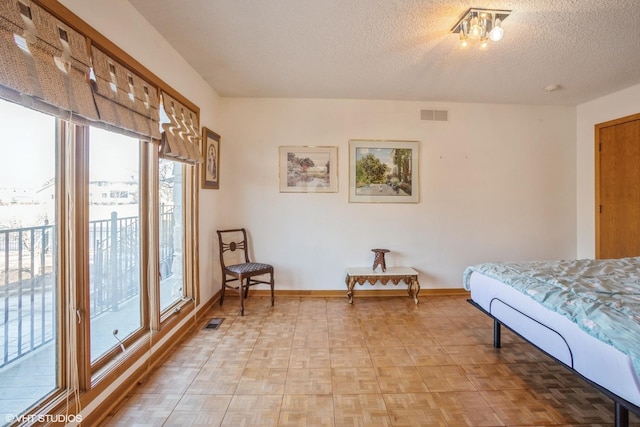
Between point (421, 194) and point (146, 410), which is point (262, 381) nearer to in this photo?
point (146, 410)

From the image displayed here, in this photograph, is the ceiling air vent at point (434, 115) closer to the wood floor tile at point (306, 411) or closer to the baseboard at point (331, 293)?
the baseboard at point (331, 293)

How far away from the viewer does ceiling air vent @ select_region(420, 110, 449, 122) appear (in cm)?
385

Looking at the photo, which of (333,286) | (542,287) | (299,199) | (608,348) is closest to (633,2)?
(542,287)

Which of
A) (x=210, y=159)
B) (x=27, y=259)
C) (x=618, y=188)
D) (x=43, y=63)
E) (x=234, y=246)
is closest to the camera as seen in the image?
(x=43, y=63)

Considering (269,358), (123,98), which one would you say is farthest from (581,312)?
(123,98)

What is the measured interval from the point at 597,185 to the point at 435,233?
222 cm

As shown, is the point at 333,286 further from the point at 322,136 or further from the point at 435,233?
the point at 322,136

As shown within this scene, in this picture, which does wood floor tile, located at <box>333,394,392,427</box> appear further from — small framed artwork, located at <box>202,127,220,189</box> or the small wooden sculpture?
small framed artwork, located at <box>202,127,220,189</box>

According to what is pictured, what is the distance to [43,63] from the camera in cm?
126

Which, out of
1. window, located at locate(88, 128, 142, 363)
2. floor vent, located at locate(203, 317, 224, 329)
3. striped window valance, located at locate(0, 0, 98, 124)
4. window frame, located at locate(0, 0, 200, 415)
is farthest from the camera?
floor vent, located at locate(203, 317, 224, 329)

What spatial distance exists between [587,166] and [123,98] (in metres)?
5.40

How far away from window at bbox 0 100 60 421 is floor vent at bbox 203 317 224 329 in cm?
144

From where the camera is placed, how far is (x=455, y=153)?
12.8ft

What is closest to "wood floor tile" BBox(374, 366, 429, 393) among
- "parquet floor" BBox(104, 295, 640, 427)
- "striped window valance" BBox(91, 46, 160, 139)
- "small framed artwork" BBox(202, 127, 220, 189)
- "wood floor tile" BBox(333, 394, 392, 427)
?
"parquet floor" BBox(104, 295, 640, 427)
